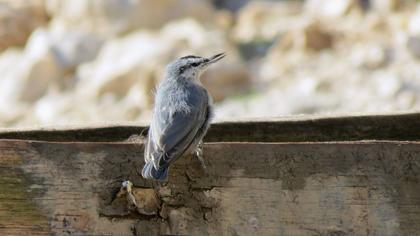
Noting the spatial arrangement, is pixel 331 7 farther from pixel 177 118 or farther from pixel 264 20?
pixel 177 118

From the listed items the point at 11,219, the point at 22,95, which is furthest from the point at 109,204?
the point at 22,95

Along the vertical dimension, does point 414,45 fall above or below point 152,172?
below

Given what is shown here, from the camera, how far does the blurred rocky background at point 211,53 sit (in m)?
9.80

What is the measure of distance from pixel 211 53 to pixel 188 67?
17.0 feet

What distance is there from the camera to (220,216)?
326cm

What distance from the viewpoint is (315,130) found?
387 cm

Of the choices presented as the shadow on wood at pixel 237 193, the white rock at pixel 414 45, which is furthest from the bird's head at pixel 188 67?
the white rock at pixel 414 45

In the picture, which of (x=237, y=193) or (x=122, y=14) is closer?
(x=237, y=193)

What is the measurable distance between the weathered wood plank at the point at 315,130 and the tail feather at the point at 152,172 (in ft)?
1.89

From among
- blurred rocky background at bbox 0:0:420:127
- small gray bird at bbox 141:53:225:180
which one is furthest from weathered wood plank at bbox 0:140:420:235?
blurred rocky background at bbox 0:0:420:127

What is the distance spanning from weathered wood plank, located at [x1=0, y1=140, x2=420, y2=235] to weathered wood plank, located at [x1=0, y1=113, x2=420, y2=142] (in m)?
0.54

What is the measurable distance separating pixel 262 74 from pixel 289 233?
749 centimetres

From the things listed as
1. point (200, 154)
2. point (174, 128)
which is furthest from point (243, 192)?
point (174, 128)

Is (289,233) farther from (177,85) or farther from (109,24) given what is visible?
(109,24)
